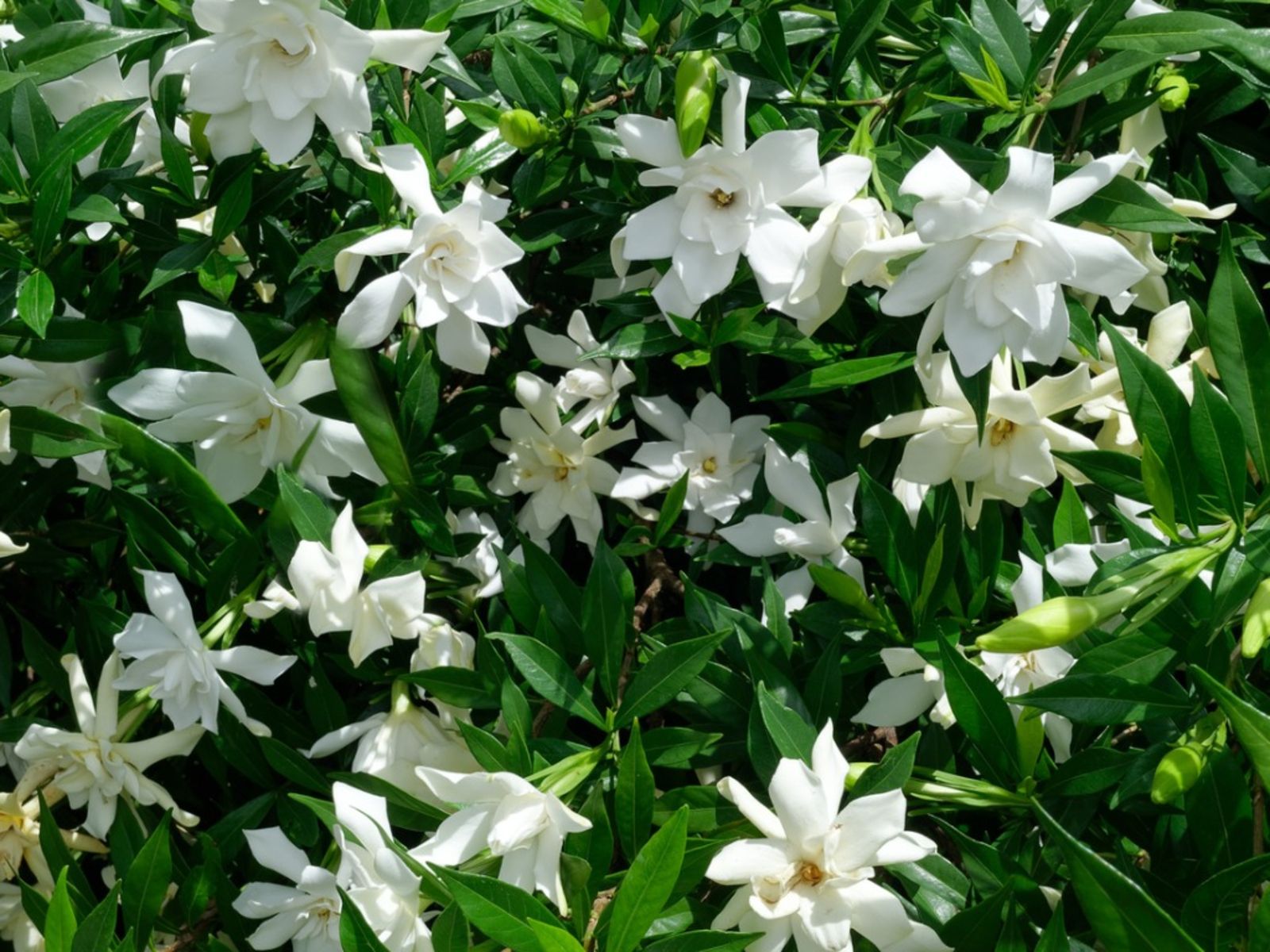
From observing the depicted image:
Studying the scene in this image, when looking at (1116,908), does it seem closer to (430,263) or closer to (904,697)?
(904,697)

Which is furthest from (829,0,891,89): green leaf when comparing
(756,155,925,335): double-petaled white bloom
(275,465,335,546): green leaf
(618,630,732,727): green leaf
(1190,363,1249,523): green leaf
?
(275,465,335,546): green leaf

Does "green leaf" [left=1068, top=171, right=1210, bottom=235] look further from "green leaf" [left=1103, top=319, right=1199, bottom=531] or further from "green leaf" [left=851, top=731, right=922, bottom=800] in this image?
"green leaf" [left=851, top=731, right=922, bottom=800]

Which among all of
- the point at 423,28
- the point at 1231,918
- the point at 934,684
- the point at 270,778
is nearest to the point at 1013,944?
the point at 1231,918

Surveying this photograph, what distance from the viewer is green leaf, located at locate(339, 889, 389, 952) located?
94 cm

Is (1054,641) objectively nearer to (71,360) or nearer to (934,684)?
(934,684)

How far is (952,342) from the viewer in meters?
1.10

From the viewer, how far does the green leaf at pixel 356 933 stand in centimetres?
94

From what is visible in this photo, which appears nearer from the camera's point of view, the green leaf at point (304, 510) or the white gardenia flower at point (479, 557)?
the green leaf at point (304, 510)

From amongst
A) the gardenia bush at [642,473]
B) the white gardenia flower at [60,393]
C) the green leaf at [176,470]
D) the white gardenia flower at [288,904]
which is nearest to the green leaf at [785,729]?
the gardenia bush at [642,473]

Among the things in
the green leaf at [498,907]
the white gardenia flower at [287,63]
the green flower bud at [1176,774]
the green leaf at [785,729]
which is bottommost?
Answer: the green flower bud at [1176,774]

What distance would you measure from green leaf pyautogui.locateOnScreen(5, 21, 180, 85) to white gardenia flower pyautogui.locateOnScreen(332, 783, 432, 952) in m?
0.84

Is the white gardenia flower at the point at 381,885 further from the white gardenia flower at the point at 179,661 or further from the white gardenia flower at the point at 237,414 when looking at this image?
the white gardenia flower at the point at 237,414

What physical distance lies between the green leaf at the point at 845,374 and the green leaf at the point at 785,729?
359 millimetres

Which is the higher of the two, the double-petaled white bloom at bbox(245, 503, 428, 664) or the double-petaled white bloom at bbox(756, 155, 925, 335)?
the double-petaled white bloom at bbox(756, 155, 925, 335)
